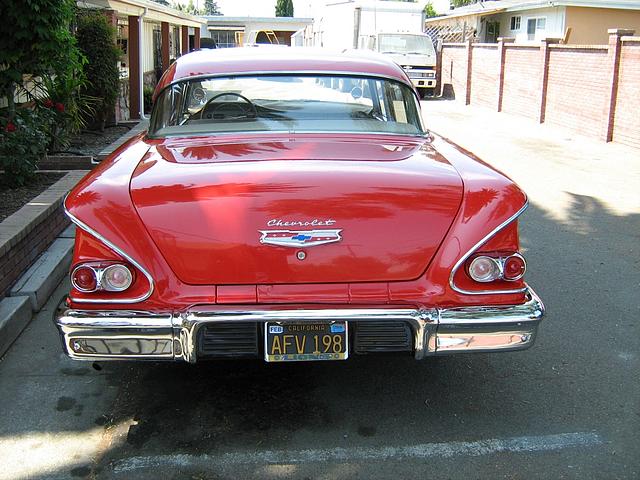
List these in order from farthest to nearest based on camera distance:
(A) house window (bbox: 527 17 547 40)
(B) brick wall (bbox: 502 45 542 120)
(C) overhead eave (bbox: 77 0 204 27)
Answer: (A) house window (bbox: 527 17 547 40) < (B) brick wall (bbox: 502 45 542 120) < (C) overhead eave (bbox: 77 0 204 27)

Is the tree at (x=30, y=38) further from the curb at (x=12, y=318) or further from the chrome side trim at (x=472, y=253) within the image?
the chrome side trim at (x=472, y=253)

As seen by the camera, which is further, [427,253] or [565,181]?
[565,181]

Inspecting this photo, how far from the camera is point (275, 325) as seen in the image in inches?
121

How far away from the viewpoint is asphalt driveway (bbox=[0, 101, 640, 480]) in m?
3.16

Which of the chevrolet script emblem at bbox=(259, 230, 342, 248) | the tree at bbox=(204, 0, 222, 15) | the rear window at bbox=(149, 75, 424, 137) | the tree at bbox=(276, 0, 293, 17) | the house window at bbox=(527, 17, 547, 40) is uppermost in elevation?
the tree at bbox=(204, 0, 222, 15)

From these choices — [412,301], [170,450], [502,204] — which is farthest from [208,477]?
[502,204]

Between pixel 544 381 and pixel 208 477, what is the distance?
200cm

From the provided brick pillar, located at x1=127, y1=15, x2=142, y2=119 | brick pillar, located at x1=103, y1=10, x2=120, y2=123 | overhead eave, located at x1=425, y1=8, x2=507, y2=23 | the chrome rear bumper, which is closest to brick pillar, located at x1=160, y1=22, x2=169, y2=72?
brick pillar, located at x1=127, y1=15, x2=142, y2=119

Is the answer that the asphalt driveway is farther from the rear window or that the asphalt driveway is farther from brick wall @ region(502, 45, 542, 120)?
brick wall @ region(502, 45, 542, 120)

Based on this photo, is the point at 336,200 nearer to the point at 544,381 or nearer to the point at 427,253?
the point at 427,253

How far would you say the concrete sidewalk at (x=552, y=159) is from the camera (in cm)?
910

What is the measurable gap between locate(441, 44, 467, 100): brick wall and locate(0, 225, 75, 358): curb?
750 inches

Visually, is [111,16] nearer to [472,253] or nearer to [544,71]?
[544,71]

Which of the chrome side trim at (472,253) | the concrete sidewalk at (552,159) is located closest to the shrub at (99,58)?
the concrete sidewalk at (552,159)
